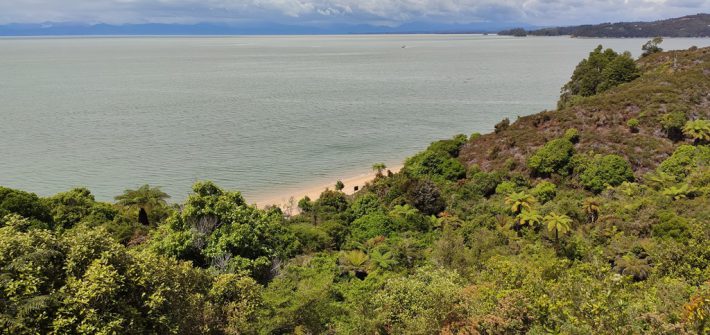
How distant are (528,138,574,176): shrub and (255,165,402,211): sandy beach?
13.7 m

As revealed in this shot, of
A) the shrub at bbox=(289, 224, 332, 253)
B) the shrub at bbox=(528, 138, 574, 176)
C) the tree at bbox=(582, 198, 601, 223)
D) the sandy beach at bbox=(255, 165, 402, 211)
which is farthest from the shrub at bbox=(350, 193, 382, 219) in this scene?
the shrub at bbox=(528, 138, 574, 176)

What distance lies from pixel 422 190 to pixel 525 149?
12.3 m

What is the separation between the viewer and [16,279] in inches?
363

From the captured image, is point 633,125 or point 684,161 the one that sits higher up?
point 633,125

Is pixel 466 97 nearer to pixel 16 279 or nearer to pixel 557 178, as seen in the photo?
pixel 557 178

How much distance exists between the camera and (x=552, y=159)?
111ft

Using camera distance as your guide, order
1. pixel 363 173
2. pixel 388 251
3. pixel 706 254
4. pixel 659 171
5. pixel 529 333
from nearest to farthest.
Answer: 1. pixel 529 333
2. pixel 706 254
3. pixel 388 251
4. pixel 659 171
5. pixel 363 173

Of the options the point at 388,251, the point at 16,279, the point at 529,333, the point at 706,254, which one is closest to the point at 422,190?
the point at 388,251

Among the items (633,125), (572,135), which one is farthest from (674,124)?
(572,135)

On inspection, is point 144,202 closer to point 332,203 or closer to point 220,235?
point 332,203

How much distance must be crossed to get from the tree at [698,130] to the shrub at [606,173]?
639 centimetres

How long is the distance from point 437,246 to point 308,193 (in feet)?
61.8

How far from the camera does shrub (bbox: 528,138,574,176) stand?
3366 cm

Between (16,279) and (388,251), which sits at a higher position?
(16,279)
